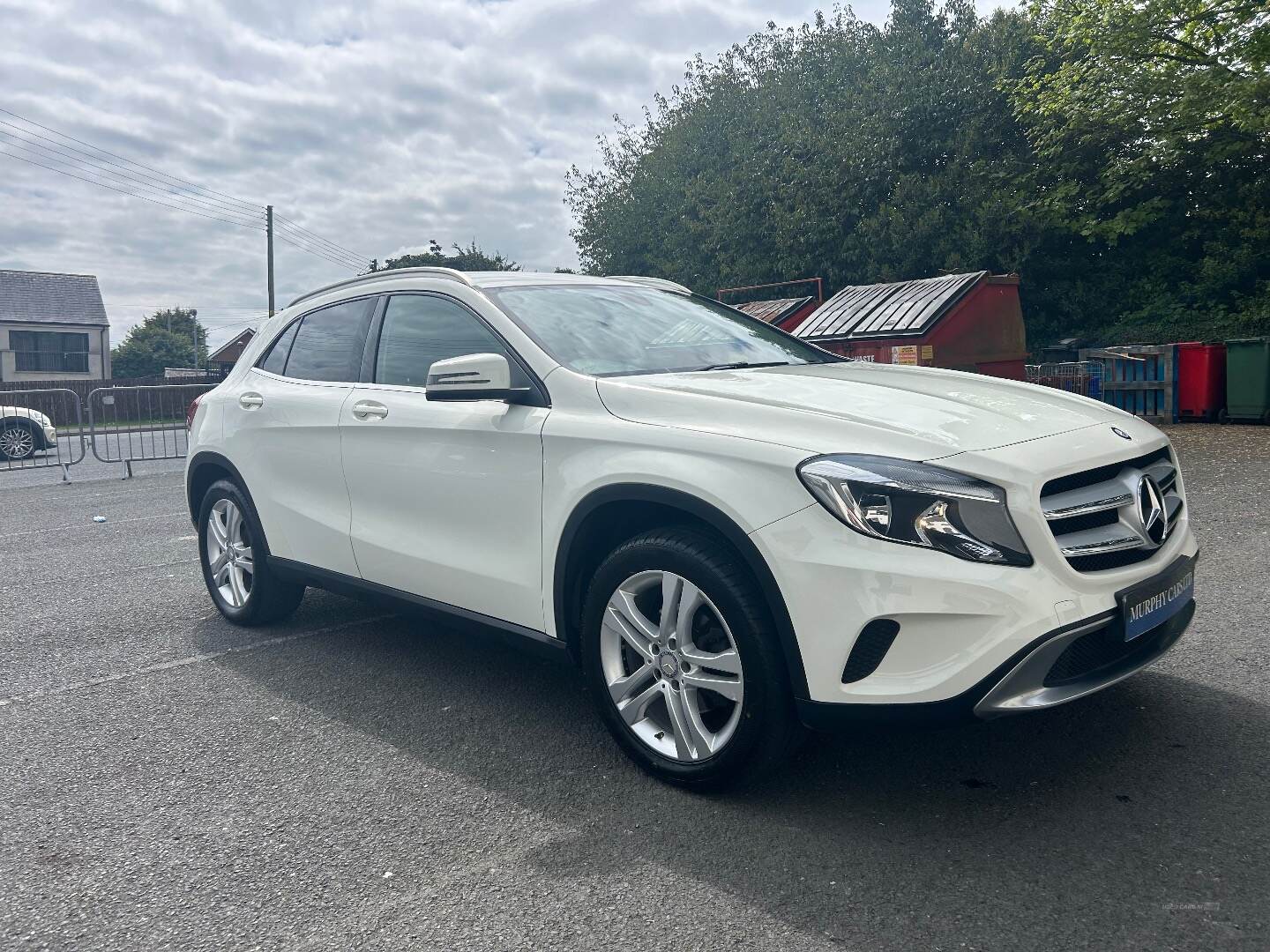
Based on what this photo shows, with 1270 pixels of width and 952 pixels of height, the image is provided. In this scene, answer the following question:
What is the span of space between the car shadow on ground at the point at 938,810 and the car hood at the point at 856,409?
796 mm

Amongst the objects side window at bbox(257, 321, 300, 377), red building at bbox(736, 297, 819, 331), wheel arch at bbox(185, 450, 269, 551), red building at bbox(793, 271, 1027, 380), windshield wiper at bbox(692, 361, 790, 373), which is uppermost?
red building at bbox(736, 297, 819, 331)

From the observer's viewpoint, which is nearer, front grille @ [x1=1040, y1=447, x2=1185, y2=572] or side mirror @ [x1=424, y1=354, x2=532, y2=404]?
front grille @ [x1=1040, y1=447, x2=1185, y2=572]

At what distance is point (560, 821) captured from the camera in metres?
3.01

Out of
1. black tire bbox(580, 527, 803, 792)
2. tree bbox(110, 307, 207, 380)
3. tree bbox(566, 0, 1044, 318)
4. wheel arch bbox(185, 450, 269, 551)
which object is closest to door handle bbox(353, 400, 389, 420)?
wheel arch bbox(185, 450, 269, 551)

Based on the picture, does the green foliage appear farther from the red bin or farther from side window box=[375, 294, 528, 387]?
side window box=[375, 294, 528, 387]

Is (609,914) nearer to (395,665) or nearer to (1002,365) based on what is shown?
(395,665)

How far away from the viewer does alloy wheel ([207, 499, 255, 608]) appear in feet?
16.9

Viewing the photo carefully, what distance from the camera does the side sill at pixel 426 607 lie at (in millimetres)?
3527

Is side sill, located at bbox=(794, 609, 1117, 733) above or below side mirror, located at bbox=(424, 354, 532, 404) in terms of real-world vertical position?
below

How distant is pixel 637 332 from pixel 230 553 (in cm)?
258

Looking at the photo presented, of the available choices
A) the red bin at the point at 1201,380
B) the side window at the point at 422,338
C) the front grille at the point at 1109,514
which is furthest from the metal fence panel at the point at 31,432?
the red bin at the point at 1201,380

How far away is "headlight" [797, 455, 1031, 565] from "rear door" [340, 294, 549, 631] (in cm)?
117

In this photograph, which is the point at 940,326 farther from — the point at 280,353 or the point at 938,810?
the point at 938,810

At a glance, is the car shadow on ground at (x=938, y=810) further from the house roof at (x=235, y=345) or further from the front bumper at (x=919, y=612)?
the house roof at (x=235, y=345)
